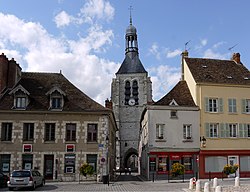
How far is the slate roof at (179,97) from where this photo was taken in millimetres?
30641

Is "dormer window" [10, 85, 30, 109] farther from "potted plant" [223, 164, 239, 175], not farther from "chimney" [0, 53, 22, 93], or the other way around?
"potted plant" [223, 164, 239, 175]

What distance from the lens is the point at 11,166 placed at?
86.6 ft

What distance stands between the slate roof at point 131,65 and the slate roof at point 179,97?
99.1ft

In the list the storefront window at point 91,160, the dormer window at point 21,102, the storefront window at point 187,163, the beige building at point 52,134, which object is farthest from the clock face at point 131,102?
the dormer window at point 21,102

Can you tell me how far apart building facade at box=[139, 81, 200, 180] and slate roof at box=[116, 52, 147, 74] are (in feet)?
109

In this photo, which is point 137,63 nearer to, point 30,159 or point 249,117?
point 249,117

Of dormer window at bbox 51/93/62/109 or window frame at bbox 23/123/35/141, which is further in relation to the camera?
dormer window at bbox 51/93/62/109

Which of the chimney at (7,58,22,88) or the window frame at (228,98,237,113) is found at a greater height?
the chimney at (7,58,22,88)

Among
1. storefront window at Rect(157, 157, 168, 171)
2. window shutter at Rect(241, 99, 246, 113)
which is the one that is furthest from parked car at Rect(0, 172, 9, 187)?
window shutter at Rect(241, 99, 246, 113)

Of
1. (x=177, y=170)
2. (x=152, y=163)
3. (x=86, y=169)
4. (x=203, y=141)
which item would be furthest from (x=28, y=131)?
(x=203, y=141)

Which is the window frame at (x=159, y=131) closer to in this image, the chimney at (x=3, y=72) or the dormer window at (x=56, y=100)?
the dormer window at (x=56, y=100)

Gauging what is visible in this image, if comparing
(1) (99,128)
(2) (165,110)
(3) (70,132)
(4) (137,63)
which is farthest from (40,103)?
(4) (137,63)

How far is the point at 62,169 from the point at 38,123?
13.4ft

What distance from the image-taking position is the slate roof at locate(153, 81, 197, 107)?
3064 cm
